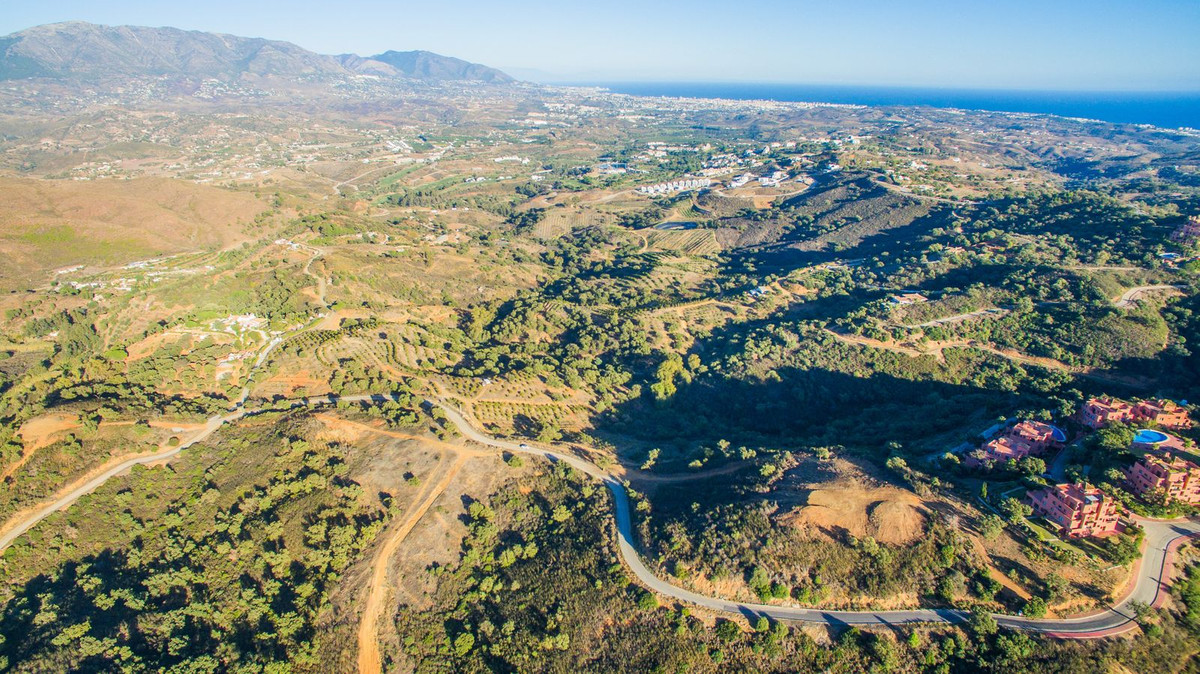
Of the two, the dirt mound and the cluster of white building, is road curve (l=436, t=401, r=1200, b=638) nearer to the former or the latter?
the dirt mound

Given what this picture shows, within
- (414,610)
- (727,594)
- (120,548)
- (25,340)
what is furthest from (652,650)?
(25,340)

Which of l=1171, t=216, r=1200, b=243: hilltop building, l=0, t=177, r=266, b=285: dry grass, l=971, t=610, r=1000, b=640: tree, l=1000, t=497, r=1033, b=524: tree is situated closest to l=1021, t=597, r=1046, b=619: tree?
l=971, t=610, r=1000, b=640: tree

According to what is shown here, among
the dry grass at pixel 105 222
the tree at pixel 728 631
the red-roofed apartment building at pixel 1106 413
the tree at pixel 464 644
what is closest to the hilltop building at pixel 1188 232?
the red-roofed apartment building at pixel 1106 413

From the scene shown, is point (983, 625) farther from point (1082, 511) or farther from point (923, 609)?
point (1082, 511)

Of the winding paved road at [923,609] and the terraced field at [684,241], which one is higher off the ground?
the terraced field at [684,241]

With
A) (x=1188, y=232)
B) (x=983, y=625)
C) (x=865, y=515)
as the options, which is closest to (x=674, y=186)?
(x=1188, y=232)

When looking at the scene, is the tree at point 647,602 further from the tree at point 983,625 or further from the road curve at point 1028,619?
the tree at point 983,625

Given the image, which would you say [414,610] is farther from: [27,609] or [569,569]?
[27,609]
